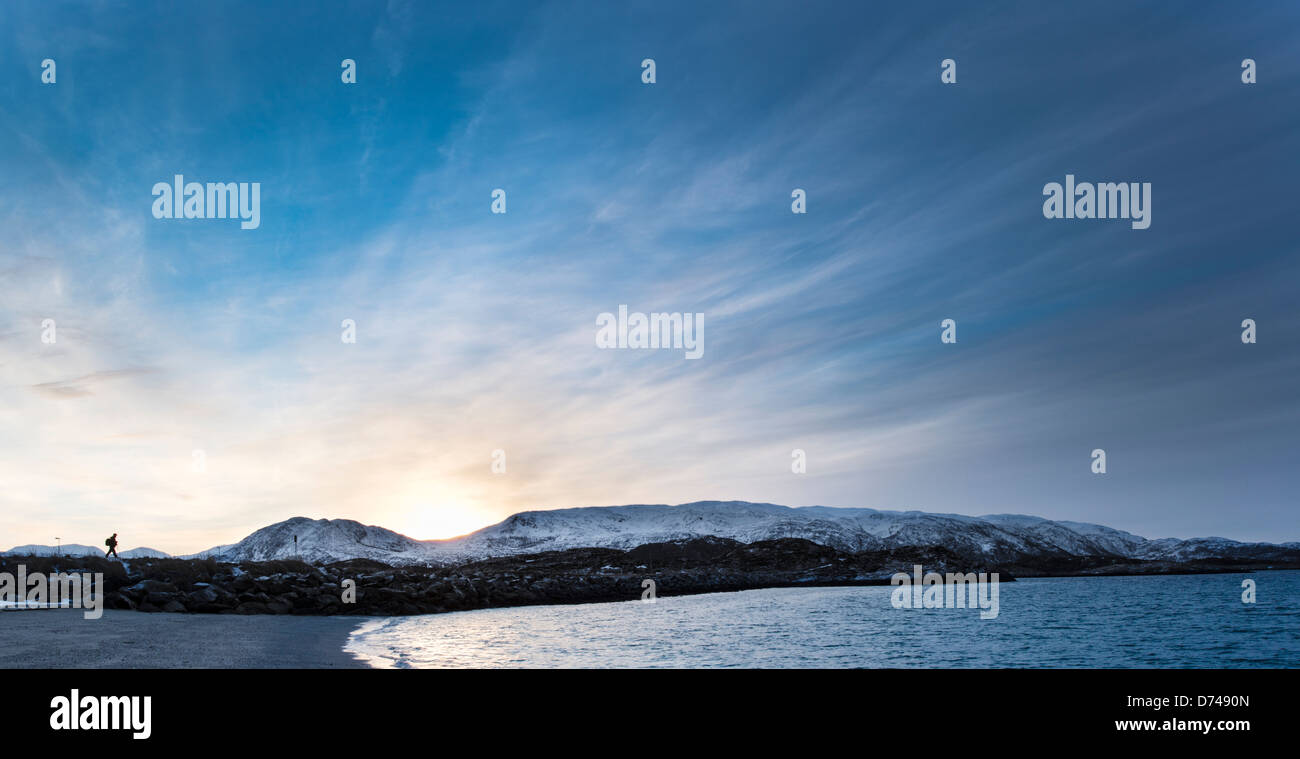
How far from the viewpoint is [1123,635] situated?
53.2 meters

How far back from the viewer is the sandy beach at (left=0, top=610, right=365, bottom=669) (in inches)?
900

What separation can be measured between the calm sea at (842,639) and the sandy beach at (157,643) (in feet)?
9.23

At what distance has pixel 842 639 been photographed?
48.2m

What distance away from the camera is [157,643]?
28625 mm

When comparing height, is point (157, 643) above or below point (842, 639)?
above

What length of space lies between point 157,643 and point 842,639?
40.5 meters

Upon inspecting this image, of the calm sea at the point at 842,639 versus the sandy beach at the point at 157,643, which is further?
the calm sea at the point at 842,639

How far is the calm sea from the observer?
37375 millimetres

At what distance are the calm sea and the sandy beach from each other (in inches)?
111

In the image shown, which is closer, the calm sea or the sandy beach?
the sandy beach

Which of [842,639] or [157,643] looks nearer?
[157,643]

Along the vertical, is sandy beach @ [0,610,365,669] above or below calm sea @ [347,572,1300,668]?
above

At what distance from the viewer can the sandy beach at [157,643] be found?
75.0 ft
